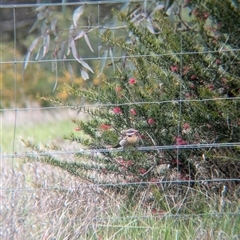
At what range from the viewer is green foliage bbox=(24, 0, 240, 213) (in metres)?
4.77

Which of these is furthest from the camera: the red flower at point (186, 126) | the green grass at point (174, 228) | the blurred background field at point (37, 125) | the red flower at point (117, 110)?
the blurred background field at point (37, 125)

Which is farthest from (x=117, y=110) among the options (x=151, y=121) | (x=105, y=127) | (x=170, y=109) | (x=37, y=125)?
(x=37, y=125)

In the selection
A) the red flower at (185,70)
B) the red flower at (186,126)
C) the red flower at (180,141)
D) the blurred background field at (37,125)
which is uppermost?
the red flower at (185,70)

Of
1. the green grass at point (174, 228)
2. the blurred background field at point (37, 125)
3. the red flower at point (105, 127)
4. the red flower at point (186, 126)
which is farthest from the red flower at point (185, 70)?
the blurred background field at point (37, 125)

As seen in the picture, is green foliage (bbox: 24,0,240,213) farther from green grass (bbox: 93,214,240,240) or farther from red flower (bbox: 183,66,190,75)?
green grass (bbox: 93,214,240,240)

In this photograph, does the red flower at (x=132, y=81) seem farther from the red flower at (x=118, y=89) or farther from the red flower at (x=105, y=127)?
the red flower at (x=105, y=127)

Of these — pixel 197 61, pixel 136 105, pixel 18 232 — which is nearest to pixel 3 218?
pixel 18 232

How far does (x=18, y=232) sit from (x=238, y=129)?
159cm

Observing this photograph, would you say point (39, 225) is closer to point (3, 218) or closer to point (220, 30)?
point (3, 218)

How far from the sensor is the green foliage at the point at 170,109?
4766mm

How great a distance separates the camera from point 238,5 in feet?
16.4

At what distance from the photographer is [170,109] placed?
4789 mm

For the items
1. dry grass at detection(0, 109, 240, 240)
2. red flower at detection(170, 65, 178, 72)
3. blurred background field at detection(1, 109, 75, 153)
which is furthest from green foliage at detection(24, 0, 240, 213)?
→ blurred background field at detection(1, 109, 75, 153)

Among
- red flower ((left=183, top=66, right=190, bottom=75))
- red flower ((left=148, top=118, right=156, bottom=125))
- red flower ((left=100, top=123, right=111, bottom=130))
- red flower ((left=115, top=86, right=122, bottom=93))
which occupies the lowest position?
red flower ((left=100, top=123, right=111, bottom=130))
